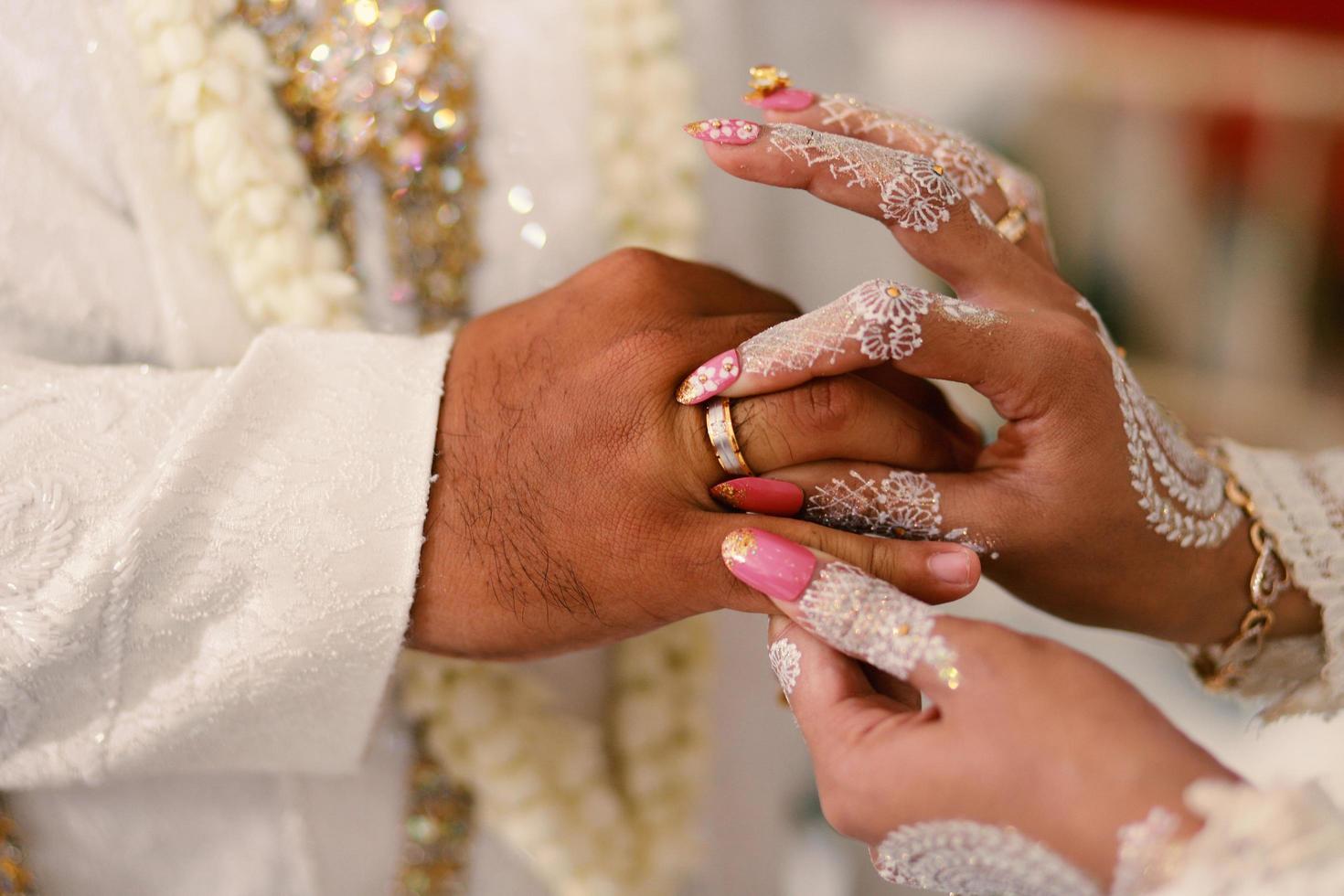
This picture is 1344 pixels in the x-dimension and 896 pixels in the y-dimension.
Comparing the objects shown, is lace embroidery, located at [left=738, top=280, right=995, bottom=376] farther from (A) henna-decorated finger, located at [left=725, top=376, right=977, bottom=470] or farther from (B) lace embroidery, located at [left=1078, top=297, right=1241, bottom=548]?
(B) lace embroidery, located at [left=1078, top=297, right=1241, bottom=548]

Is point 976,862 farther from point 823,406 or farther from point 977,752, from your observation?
point 823,406

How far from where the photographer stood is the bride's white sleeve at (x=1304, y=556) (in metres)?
0.79

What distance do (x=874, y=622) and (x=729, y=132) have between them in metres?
0.38

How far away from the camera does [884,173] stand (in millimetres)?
670

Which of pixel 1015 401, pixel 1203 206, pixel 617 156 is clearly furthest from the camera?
pixel 1203 206

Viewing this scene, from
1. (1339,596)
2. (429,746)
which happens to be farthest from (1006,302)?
(429,746)

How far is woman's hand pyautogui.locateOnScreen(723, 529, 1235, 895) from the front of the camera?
46cm

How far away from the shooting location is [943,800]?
497 mm

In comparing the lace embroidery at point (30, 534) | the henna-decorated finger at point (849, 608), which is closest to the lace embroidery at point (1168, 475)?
the henna-decorated finger at point (849, 608)

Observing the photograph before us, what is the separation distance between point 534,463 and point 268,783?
44cm

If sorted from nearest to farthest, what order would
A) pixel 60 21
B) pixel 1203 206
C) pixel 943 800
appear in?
pixel 943 800 → pixel 60 21 → pixel 1203 206

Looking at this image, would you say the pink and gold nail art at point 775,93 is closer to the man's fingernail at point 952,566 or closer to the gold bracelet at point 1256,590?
the man's fingernail at point 952,566

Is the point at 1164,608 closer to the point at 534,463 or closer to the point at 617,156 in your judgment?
the point at 534,463

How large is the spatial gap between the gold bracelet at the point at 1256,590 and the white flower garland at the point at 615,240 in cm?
52
